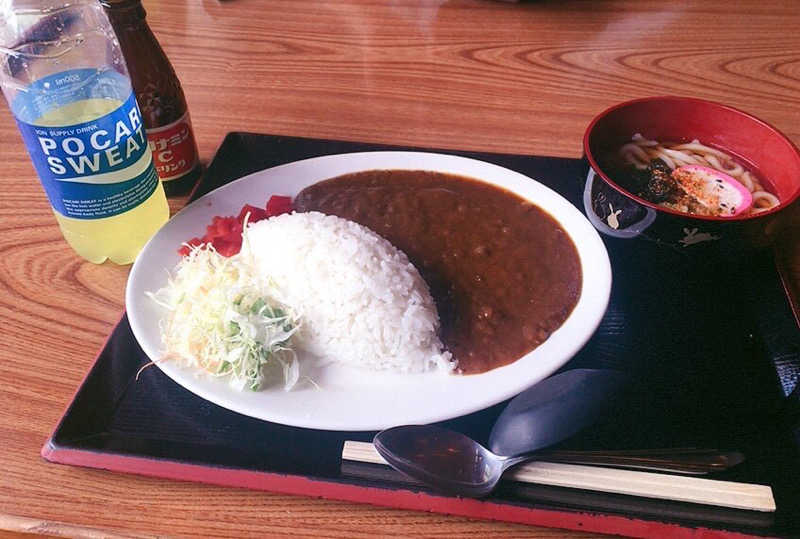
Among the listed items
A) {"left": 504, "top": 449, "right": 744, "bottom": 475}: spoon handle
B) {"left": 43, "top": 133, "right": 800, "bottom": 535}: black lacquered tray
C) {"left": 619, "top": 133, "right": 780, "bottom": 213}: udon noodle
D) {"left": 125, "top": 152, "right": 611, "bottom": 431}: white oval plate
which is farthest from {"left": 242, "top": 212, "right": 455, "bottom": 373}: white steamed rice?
{"left": 619, "top": 133, "right": 780, "bottom": 213}: udon noodle

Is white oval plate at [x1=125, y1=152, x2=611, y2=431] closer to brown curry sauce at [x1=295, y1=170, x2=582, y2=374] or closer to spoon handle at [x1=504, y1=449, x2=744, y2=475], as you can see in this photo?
brown curry sauce at [x1=295, y1=170, x2=582, y2=374]

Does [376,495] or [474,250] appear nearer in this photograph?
[376,495]

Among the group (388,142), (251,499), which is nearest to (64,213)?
(251,499)

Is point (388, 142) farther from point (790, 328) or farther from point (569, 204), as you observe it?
point (790, 328)

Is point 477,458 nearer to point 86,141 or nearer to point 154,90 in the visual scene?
point 86,141

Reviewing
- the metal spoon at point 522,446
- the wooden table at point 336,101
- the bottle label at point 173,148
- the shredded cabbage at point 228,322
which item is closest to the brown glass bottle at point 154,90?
the bottle label at point 173,148

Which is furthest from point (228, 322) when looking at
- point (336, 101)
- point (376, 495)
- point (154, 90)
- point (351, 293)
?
point (336, 101)
